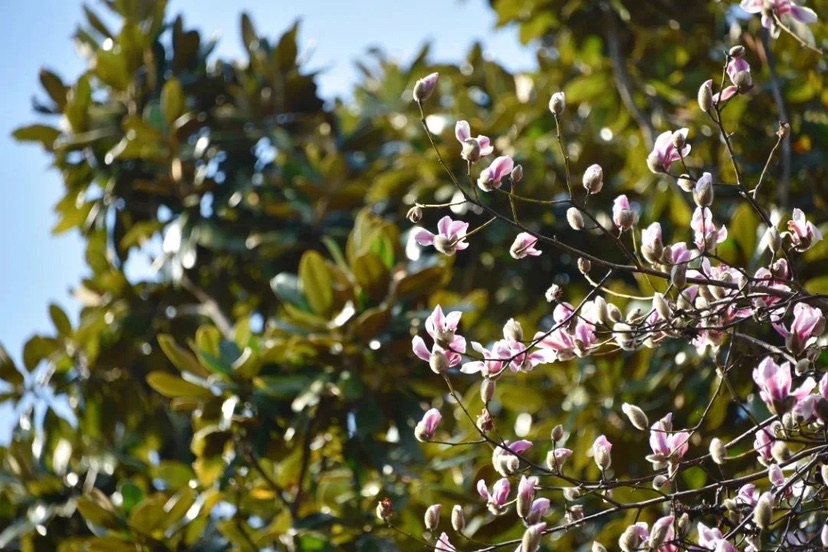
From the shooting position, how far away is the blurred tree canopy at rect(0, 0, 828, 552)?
8.94 feet

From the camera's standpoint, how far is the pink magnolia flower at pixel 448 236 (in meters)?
1.48

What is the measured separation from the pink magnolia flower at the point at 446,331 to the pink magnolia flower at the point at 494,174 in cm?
19

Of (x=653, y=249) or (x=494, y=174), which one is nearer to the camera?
(x=653, y=249)

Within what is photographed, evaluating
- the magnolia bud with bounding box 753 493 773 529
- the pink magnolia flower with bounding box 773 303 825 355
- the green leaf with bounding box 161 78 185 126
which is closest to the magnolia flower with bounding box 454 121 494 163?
the pink magnolia flower with bounding box 773 303 825 355

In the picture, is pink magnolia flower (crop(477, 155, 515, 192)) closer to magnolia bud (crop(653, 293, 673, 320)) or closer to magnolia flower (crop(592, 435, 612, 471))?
magnolia bud (crop(653, 293, 673, 320))

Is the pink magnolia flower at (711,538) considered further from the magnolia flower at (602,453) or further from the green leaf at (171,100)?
the green leaf at (171,100)

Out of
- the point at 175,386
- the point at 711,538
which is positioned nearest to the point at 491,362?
the point at 711,538

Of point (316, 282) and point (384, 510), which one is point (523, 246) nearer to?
point (384, 510)

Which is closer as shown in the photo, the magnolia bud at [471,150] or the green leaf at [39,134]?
the magnolia bud at [471,150]

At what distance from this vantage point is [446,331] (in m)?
1.54

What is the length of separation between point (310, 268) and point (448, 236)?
3.93ft

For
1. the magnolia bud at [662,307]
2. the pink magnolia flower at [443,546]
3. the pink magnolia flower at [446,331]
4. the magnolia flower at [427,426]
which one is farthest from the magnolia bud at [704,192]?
the pink magnolia flower at [443,546]

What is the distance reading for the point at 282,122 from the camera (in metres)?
3.98

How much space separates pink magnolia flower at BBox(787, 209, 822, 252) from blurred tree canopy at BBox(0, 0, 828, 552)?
112 cm
